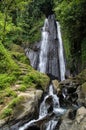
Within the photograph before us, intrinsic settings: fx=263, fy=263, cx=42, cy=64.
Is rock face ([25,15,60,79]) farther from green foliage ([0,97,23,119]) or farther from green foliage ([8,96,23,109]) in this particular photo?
green foliage ([0,97,23,119])

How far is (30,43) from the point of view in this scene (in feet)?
88.1

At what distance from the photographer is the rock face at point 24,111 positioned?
11.5m

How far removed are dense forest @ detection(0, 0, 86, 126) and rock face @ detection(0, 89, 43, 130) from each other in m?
0.30

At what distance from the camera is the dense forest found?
14945 millimetres

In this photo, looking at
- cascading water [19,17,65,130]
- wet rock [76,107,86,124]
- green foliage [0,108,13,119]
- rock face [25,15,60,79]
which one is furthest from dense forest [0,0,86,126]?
wet rock [76,107,86,124]

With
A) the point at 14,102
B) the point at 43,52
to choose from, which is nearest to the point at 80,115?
the point at 14,102

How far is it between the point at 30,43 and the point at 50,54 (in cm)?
264

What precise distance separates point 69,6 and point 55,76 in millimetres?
7888

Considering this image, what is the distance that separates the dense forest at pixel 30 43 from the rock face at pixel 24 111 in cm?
30

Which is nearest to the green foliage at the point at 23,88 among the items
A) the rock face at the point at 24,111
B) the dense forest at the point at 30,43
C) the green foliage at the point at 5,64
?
the dense forest at the point at 30,43

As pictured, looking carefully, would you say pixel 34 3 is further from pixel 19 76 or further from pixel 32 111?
pixel 32 111

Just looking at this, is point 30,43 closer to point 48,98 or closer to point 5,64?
point 5,64

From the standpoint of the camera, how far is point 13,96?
13.2 metres

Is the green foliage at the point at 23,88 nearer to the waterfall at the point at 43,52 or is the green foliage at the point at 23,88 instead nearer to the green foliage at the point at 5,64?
the green foliage at the point at 5,64
